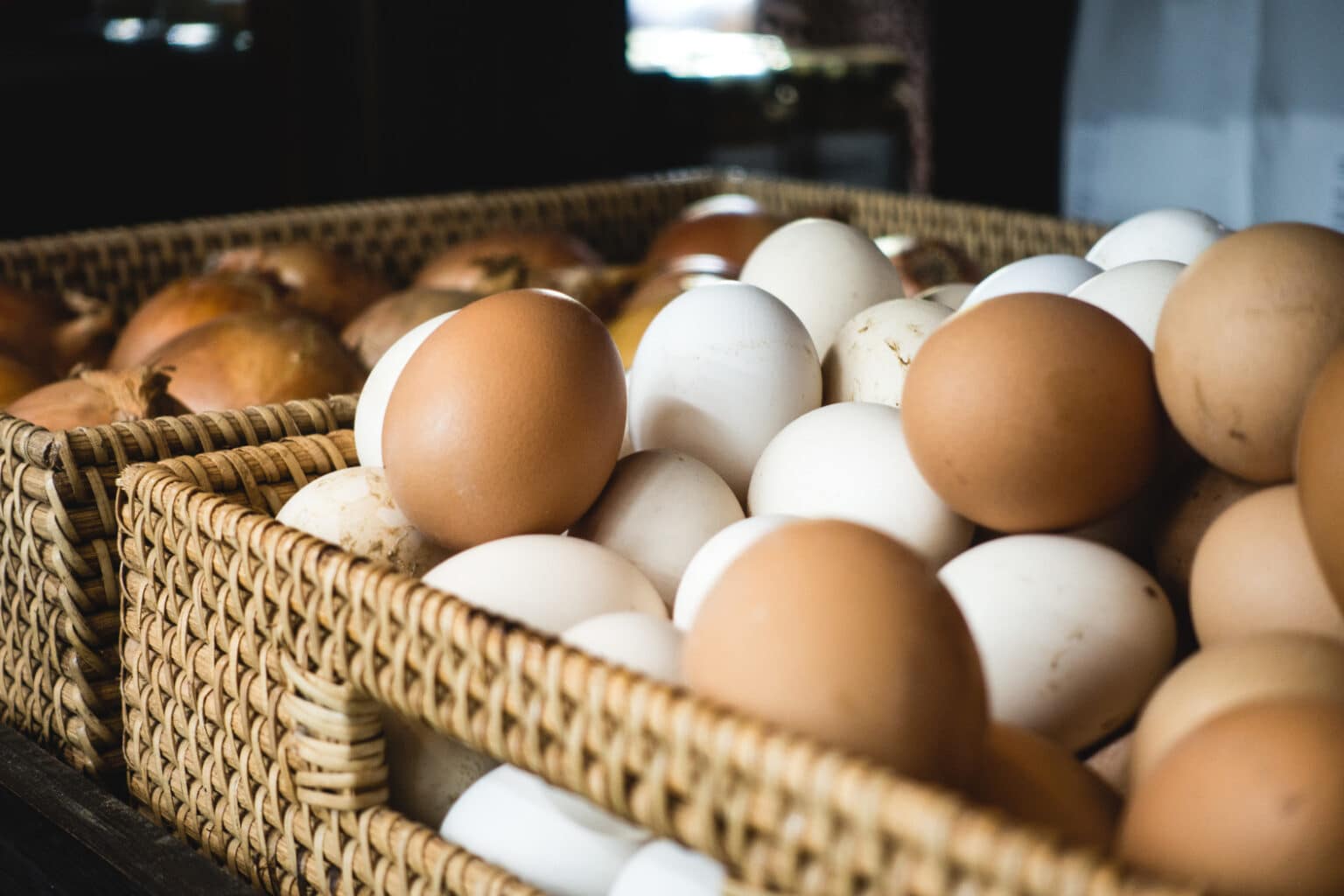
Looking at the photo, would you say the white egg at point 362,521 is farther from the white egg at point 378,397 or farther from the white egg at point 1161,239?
the white egg at point 1161,239

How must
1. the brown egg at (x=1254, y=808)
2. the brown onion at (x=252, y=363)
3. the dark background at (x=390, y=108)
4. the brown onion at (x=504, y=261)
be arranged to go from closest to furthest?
the brown egg at (x=1254, y=808), the brown onion at (x=252, y=363), the brown onion at (x=504, y=261), the dark background at (x=390, y=108)

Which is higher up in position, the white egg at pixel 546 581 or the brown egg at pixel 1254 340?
the brown egg at pixel 1254 340

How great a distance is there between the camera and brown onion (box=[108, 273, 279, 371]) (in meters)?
1.16

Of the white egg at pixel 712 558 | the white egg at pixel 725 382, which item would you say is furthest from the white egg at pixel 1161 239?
the white egg at pixel 712 558

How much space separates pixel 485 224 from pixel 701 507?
39.3 inches

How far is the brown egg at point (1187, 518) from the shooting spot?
0.61 m

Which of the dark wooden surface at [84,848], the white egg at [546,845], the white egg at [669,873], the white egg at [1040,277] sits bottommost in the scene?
the dark wooden surface at [84,848]

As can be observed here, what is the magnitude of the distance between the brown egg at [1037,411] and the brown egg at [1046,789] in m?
0.14

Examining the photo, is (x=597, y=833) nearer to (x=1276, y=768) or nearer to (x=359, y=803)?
(x=359, y=803)

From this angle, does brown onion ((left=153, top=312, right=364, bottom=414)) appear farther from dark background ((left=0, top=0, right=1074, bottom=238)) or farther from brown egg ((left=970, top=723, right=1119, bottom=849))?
dark background ((left=0, top=0, right=1074, bottom=238))

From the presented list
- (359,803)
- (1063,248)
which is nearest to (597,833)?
(359,803)

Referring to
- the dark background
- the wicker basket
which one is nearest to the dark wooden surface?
the wicker basket

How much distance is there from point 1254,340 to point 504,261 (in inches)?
35.8

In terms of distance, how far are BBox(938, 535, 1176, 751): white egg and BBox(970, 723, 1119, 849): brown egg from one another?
0.06 metres
